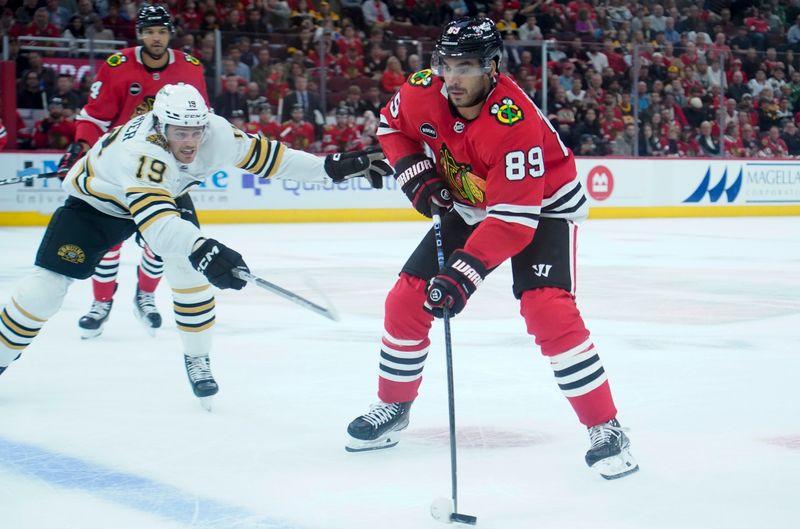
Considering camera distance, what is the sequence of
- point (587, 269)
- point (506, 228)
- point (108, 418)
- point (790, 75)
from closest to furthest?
point (506, 228) < point (108, 418) < point (587, 269) < point (790, 75)

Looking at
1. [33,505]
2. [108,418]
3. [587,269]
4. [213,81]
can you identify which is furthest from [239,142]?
[213,81]

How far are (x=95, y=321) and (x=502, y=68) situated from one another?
734 centimetres

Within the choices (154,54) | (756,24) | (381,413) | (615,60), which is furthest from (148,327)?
(756,24)

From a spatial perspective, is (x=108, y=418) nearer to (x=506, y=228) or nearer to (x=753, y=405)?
(x=506, y=228)

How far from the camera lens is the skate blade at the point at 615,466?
7.90 feet

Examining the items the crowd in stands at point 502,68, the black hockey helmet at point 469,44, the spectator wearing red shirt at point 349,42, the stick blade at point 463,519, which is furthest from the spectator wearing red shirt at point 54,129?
the stick blade at point 463,519

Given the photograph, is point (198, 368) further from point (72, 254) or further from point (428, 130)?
point (428, 130)

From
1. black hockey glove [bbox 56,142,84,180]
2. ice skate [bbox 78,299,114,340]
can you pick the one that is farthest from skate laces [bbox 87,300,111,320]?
black hockey glove [bbox 56,142,84,180]

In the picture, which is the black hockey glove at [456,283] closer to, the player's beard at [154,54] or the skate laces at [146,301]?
the skate laces at [146,301]

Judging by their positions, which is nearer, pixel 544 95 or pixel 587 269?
pixel 587 269

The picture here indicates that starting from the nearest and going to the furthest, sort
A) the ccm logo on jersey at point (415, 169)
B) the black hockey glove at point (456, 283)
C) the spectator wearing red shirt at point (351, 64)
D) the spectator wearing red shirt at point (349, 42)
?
the black hockey glove at point (456, 283)
the ccm logo on jersey at point (415, 169)
the spectator wearing red shirt at point (351, 64)
the spectator wearing red shirt at point (349, 42)

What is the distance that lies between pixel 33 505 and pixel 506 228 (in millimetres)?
1188

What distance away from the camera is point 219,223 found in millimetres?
10344

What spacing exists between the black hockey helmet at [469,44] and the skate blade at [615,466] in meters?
0.95
